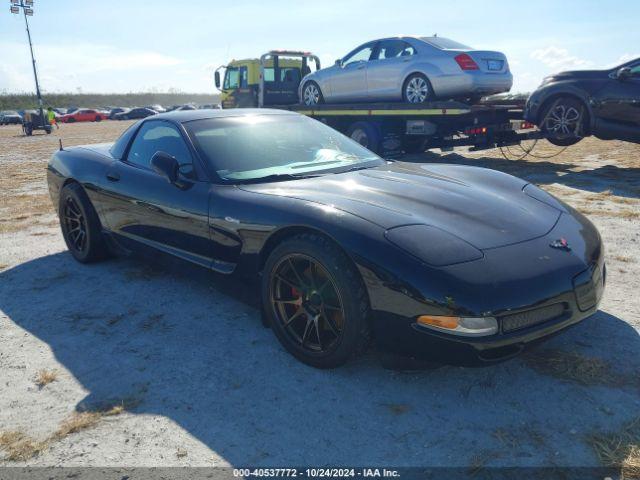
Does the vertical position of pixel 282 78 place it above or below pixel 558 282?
above

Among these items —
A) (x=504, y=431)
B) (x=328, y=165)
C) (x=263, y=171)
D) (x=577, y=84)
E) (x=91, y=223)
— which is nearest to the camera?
(x=504, y=431)

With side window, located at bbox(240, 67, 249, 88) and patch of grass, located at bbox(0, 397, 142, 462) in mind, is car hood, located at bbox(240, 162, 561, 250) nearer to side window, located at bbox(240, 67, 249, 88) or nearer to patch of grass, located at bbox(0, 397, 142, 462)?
patch of grass, located at bbox(0, 397, 142, 462)

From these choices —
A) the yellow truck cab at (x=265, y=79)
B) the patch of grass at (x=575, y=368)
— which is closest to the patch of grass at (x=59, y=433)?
the patch of grass at (x=575, y=368)

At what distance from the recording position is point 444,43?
9.70m

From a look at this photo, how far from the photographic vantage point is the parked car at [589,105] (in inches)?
343

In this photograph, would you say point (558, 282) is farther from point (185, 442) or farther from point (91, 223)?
point (91, 223)

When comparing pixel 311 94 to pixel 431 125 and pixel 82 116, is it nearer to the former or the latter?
pixel 431 125

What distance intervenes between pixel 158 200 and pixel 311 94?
31.4 feet

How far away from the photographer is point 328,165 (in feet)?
12.4

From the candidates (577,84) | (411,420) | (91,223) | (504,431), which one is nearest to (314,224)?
(411,420)

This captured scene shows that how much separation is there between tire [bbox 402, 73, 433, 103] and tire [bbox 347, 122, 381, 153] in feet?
2.73

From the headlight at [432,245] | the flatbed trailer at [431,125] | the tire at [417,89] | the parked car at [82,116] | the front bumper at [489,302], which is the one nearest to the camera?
the front bumper at [489,302]

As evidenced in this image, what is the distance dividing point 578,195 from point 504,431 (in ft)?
18.8

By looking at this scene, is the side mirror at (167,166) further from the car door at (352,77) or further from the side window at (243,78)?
the side window at (243,78)
